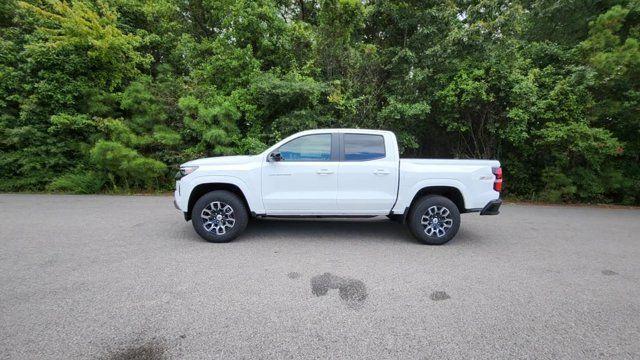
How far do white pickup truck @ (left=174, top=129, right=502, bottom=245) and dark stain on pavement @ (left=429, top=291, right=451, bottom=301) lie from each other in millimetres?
1482

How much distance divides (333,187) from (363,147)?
805 mm

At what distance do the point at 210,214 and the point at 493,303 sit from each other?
12.6ft

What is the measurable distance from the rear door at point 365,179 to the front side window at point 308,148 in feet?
0.83

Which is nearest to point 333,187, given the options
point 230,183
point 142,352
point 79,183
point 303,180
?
point 303,180

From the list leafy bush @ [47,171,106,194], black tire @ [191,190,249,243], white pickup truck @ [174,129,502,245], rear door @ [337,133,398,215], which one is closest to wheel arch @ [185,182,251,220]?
white pickup truck @ [174,129,502,245]

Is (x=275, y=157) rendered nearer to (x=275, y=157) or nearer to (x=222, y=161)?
(x=275, y=157)

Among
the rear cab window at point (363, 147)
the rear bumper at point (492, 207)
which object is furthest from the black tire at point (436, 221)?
the rear cab window at point (363, 147)

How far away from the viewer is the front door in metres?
4.54

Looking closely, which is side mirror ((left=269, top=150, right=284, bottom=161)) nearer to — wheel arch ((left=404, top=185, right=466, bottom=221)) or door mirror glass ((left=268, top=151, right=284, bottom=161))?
door mirror glass ((left=268, top=151, right=284, bottom=161))

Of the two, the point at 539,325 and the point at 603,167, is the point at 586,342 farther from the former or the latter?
the point at 603,167

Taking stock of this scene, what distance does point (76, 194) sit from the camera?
839 cm

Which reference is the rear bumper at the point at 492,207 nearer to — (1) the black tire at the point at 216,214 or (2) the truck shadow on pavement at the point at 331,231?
(2) the truck shadow on pavement at the point at 331,231

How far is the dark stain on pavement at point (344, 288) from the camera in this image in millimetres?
2996

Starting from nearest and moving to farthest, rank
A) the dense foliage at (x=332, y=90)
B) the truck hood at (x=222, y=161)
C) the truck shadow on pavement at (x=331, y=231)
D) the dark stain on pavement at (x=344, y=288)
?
1. the dark stain on pavement at (x=344, y=288)
2. the truck hood at (x=222, y=161)
3. the truck shadow on pavement at (x=331, y=231)
4. the dense foliage at (x=332, y=90)
